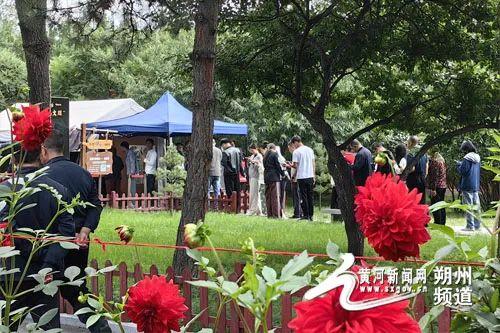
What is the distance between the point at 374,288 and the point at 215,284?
51 centimetres

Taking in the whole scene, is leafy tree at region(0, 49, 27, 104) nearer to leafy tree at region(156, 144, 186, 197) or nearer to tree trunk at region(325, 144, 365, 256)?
leafy tree at region(156, 144, 186, 197)

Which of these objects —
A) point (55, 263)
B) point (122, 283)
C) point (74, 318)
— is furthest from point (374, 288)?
point (74, 318)

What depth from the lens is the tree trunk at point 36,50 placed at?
26.5 ft

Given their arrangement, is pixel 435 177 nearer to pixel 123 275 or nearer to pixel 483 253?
pixel 123 275

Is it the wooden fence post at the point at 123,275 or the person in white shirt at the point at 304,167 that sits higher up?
the person in white shirt at the point at 304,167

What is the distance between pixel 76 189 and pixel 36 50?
11.1ft

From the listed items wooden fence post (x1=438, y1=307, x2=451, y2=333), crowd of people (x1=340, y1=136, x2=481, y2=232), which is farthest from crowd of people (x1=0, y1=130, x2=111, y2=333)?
crowd of people (x1=340, y1=136, x2=481, y2=232)

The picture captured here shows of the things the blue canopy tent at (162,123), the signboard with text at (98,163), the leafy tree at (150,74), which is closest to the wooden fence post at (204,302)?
the signboard with text at (98,163)

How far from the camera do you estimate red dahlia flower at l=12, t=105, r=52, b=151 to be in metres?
2.92

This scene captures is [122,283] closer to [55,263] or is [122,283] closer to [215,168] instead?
[55,263]

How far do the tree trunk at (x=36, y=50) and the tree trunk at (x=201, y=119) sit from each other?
1.90 m

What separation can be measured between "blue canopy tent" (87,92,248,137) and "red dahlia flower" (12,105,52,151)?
16239 mm

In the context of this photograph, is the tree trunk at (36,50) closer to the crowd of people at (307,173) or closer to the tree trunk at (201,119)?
the tree trunk at (201,119)

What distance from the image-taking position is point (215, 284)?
158 cm
